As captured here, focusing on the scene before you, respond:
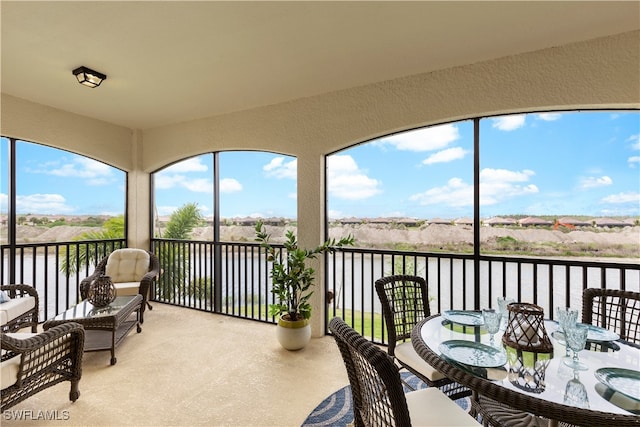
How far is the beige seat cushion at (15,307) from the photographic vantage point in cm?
273

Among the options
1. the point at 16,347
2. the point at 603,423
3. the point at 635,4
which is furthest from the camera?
the point at 635,4

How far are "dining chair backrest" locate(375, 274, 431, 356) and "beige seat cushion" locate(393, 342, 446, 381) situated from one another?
129 mm

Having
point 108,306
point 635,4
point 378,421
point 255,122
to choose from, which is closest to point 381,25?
point 635,4

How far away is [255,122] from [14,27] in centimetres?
219

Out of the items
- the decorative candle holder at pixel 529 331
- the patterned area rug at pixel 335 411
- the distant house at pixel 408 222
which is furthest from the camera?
the distant house at pixel 408 222

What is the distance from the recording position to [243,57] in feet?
8.68

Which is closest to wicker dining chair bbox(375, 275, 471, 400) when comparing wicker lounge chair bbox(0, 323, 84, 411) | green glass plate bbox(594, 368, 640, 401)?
green glass plate bbox(594, 368, 640, 401)

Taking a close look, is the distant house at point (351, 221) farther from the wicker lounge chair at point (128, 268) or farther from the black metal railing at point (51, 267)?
the black metal railing at point (51, 267)

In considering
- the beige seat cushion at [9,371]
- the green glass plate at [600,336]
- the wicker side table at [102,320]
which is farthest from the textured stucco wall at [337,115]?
the beige seat cushion at [9,371]

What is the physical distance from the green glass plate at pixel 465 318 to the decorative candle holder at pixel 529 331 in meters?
0.33

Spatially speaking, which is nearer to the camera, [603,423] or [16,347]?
[603,423]

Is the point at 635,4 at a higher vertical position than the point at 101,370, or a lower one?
higher

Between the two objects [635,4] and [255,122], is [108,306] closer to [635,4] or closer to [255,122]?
[255,122]

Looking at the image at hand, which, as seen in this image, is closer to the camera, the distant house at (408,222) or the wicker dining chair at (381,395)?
the wicker dining chair at (381,395)
